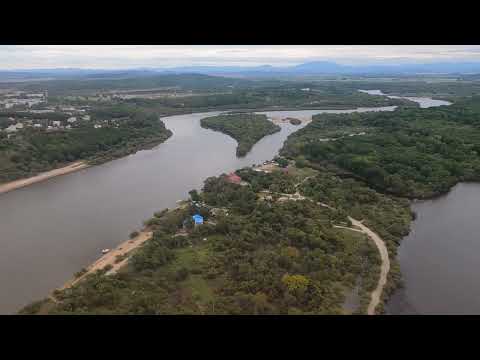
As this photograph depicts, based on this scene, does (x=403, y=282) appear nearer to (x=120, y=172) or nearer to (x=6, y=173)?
(x=120, y=172)

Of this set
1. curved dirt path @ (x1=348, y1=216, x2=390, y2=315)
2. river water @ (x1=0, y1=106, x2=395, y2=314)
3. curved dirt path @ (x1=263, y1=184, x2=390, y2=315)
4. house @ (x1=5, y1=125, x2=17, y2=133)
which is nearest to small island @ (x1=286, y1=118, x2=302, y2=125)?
river water @ (x1=0, y1=106, x2=395, y2=314)


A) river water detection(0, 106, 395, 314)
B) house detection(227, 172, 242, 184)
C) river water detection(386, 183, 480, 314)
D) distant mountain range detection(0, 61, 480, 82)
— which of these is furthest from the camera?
distant mountain range detection(0, 61, 480, 82)

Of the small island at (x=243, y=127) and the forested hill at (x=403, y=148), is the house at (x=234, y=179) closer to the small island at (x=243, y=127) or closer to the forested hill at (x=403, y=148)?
the forested hill at (x=403, y=148)

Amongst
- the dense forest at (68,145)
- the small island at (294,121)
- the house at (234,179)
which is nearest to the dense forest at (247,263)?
the house at (234,179)

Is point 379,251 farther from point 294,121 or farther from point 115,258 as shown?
point 294,121

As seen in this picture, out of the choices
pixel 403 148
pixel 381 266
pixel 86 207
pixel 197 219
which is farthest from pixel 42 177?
pixel 403 148

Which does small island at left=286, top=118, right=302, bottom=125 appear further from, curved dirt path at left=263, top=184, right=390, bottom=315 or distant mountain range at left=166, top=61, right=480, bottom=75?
distant mountain range at left=166, top=61, right=480, bottom=75

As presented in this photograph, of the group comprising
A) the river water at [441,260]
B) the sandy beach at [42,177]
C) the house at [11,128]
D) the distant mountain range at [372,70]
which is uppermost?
the distant mountain range at [372,70]
